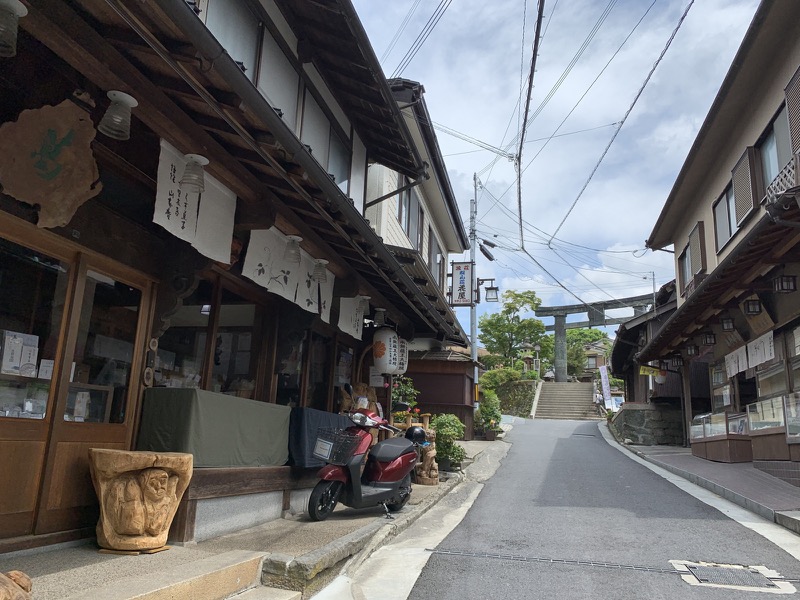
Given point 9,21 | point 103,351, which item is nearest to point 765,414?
point 103,351

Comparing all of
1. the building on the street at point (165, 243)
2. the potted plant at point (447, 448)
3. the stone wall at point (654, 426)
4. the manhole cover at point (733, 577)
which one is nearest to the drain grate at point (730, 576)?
the manhole cover at point (733, 577)

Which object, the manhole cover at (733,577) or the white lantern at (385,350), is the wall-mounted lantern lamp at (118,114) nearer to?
the manhole cover at (733,577)

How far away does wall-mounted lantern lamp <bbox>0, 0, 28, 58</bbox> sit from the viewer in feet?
10.6

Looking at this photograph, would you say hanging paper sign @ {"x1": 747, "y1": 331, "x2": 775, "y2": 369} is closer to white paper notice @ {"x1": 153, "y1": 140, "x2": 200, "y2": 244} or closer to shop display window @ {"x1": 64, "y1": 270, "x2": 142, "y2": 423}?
white paper notice @ {"x1": 153, "y1": 140, "x2": 200, "y2": 244}

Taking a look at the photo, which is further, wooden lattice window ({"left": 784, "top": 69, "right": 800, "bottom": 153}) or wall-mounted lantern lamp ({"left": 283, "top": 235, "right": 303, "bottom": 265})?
wooden lattice window ({"left": 784, "top": 69, "right": 800, "bottom": 153})

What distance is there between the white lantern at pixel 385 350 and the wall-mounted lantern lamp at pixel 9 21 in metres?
9.09

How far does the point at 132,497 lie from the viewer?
15.8 ft

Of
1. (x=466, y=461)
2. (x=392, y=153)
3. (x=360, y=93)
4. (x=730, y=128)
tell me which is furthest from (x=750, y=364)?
(x=360, y=93)

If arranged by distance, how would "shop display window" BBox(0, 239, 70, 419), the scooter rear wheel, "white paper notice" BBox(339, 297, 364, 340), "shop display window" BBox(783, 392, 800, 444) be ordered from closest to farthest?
1. "shop display window" BBox(0, 239, 70, 419)
2. the scooter rear wheel
3. "white paper notice" BBox(339, 297, 364, 340)
4. "shop display window" BBox(783, 392, 800, 444)

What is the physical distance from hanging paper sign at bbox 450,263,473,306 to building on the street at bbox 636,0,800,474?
865 cm

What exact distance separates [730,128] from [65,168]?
1559 centimetres

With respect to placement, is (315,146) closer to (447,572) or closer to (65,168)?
(65,168)

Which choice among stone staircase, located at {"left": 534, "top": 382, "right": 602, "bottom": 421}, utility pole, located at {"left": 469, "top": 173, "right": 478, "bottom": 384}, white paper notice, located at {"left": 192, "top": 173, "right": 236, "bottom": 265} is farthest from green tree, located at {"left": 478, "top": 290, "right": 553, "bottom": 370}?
white paper notice, located at {"left": 192, "top": 173, "right": 236, "bottom": 265}

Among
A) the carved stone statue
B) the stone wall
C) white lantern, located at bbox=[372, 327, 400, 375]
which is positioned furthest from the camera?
the stone wall
